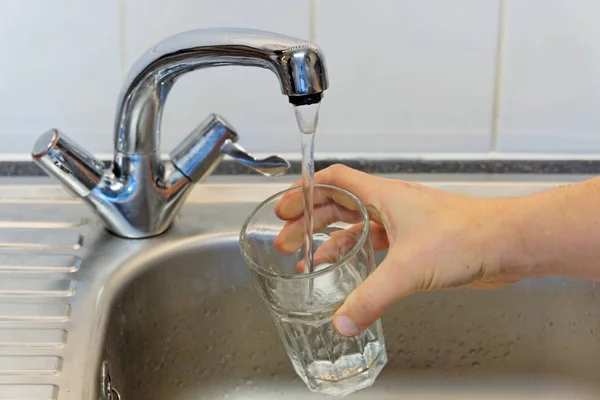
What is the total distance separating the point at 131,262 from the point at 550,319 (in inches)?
15.8

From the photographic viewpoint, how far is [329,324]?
0.49 m

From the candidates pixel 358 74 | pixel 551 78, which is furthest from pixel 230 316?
pixel 551 78

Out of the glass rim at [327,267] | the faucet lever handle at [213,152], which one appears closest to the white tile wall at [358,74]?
the faucet lever handle at [213,152]

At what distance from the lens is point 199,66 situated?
54 cm

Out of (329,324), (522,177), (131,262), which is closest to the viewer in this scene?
(329,324)

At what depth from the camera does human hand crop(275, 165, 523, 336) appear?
1.53 ft

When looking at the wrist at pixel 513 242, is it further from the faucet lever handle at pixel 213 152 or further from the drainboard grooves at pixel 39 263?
the drainboard grooves at pixel 39 263

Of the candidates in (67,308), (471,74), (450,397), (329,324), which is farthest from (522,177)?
(67,308)

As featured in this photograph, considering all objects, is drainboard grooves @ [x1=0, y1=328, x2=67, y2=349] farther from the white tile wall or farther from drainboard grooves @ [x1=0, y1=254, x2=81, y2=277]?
the white tile wall

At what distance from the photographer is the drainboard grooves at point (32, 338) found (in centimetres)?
53

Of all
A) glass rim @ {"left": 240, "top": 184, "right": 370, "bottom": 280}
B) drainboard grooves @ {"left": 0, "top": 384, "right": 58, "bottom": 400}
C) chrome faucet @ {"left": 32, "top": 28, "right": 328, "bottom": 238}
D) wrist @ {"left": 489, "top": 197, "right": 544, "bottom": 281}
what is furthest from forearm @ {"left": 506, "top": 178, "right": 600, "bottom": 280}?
drainboard grooves @ {"left": 0, "top": 384, "right": 58, "bottom": 400}

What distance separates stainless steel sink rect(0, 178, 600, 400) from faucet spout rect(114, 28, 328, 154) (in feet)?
0.36

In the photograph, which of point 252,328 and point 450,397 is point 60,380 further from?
point 450,397

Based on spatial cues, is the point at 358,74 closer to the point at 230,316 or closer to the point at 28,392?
the point at 230,316
